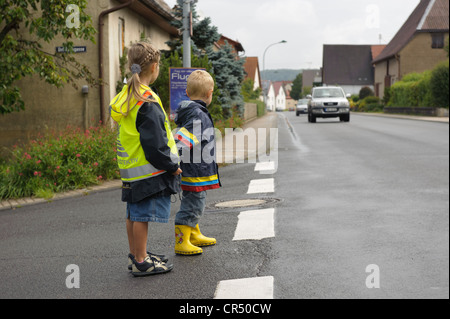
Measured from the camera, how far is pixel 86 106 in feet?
50.9

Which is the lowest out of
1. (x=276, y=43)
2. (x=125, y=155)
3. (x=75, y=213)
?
(x=75, y=213)

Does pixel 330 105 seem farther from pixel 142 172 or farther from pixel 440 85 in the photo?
pixel 142 172

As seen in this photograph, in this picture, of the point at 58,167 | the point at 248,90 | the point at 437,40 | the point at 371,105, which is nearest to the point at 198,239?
the point at 58,167

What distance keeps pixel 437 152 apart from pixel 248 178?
583 cm

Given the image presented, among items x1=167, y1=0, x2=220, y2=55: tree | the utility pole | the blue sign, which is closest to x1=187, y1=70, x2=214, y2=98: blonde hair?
the blue sign

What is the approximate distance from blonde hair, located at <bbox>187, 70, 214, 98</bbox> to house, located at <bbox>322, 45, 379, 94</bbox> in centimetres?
8513

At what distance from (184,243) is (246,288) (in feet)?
3.82

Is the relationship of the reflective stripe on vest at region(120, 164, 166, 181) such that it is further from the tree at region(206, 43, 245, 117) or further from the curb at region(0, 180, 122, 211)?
the tree at region(206, 43, 245, 117)

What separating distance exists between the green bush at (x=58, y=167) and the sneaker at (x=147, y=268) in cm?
485

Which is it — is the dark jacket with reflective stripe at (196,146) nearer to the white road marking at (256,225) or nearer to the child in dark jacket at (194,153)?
the child in dark jacket at (194,153)

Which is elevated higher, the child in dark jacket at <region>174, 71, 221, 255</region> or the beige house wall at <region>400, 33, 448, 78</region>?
the beige house wall at <region>400, 33, 448, 78</region>

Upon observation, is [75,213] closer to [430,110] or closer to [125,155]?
[125,155]

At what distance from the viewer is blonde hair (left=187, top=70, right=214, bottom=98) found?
4914 millimetres
